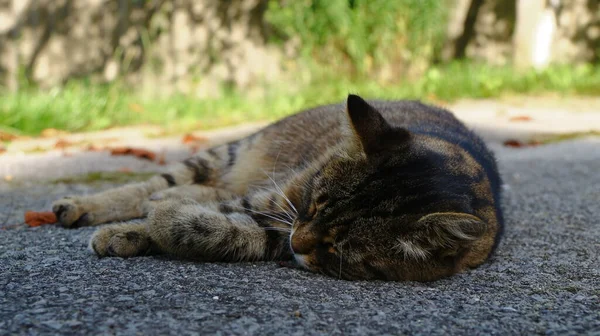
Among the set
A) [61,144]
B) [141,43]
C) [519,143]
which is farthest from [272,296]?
[141,43]

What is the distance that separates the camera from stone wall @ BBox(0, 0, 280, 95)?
8406 millimetres

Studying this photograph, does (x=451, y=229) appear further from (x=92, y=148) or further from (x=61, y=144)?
(x=61, y=144)

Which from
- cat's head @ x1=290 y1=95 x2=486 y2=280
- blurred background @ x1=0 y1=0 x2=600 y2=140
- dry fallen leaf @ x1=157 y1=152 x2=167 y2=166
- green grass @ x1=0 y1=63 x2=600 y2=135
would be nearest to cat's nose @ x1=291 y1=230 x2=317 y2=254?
cat's head @ x1=290 y1=95 x2=486 y2=280

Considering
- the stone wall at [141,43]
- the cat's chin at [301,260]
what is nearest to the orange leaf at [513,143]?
the cat's chin at [301,260]

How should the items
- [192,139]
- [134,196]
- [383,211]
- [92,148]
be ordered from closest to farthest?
[383,211], [134,196], [92,148], [192,139]

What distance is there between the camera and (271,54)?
9.48 metres

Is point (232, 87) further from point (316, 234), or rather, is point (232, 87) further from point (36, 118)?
point (316, 234)

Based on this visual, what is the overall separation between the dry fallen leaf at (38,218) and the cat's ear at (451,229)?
191 centimetres

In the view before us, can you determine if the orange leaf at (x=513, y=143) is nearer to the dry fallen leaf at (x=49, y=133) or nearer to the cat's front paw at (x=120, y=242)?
the cat's front paw at (x=120, y=242)

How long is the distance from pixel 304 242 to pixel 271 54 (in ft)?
24.8

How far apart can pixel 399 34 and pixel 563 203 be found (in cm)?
509

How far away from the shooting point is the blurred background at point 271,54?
7.59 m

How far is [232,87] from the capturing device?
941 centimetres

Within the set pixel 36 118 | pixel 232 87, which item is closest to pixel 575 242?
pixel 36 118
